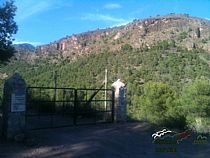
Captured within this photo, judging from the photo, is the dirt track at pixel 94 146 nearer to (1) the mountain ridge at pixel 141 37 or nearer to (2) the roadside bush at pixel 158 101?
(2) the roadside bush at pixel 158 101

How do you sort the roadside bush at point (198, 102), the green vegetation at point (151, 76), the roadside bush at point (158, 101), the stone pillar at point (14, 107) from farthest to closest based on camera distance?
the roadside bush at point (158, 101) < the green vegetation at point (151, 76) < the roadside bush at point (198, 102) < the stone pillar at point (14, 107)

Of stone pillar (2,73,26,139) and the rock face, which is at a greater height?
the rock face

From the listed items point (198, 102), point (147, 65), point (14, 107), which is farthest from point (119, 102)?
point (147, 65)

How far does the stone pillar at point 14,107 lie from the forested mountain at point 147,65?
23.0 meters

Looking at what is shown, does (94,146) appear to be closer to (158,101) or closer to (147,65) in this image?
(158,101)

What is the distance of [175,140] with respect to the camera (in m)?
13.0

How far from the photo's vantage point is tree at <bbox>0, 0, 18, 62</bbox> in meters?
18.7

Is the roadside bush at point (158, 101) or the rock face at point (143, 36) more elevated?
the rock face at point (143, 36)

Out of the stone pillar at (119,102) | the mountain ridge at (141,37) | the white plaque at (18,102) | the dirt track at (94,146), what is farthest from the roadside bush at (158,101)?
A: the mountain ridge at (141,37)

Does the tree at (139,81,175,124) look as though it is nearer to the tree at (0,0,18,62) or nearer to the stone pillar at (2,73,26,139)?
the tree at (0,0,18,62)

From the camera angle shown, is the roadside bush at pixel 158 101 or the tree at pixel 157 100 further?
the tree at pixel 157 100

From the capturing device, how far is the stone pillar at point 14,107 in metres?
11.3

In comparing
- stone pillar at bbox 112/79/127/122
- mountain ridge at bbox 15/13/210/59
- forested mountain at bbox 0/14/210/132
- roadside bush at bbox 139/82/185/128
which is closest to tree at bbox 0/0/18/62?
stone pillar at bbox 112/79/127/122

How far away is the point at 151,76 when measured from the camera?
57.7m
